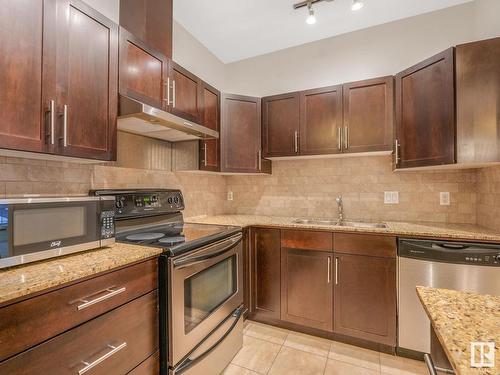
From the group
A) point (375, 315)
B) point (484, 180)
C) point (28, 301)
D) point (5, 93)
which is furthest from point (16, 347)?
point (484, 180)

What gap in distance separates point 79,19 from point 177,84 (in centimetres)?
72

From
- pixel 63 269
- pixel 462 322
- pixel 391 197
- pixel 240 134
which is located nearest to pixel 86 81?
pixel 63 269

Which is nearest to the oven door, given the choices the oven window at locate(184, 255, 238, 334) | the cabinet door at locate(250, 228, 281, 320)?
the oven window at locate(184, 255, 238, 334)

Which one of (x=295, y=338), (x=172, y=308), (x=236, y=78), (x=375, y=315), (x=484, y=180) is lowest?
(x=295, y=338)

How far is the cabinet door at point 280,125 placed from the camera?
250 cm

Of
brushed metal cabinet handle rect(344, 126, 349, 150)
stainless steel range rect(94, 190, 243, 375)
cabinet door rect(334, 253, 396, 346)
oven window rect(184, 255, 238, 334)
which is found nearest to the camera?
stainless steel range rect(94, 190, 243, 375)

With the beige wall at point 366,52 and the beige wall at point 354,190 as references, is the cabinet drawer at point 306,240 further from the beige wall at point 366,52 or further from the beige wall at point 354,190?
the beige wall at point 366,52

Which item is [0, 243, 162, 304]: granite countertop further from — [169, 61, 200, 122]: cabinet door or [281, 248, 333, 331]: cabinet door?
[281, 248, 333, 331]: cabinet door

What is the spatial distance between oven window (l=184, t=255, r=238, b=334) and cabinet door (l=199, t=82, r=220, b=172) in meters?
0.91

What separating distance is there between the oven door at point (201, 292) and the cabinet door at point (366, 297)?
32.5 inches

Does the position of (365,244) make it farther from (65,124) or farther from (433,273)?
(65,124)

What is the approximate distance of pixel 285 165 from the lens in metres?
2.86

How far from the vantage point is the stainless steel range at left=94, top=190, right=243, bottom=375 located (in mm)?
1286

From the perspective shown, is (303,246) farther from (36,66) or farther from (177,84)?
(36,66)
